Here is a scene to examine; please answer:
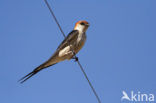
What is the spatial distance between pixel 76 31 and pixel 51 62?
72 centimetres

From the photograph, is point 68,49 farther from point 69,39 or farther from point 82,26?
point 82,26

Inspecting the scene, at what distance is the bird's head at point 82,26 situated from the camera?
552cm

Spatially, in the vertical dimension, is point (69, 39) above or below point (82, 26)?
below

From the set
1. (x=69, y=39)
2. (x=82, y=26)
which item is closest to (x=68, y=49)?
(x=69, y=39)

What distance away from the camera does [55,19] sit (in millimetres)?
3414

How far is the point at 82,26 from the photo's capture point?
5590 mm

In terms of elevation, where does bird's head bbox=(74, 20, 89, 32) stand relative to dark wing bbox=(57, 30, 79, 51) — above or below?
above

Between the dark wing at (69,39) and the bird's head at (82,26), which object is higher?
the bird's head at (82,26)

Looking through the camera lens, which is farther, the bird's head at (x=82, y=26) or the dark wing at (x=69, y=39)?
the bird's head at (x=82, y=26)

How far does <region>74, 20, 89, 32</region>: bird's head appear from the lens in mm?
5524

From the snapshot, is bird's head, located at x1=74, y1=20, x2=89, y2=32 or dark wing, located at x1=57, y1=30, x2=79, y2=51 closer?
dark wing, located at x1=57, y1=30, x2=79, y2=51

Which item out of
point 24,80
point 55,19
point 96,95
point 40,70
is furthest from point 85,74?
point 40,70

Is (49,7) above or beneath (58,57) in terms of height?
above

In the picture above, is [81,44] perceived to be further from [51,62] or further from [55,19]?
[55,19]
